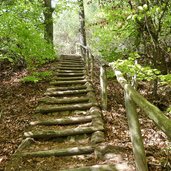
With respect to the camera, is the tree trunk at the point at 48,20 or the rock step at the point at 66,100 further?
the tree trunk at the point at 48,20

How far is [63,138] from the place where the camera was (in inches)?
204

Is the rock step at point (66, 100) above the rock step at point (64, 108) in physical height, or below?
above

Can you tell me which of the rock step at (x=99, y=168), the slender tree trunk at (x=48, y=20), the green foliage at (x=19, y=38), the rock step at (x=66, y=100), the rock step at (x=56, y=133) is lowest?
the rock step at (x=99, y=168)

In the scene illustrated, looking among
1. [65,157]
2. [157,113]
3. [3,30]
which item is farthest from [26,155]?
[3,30]

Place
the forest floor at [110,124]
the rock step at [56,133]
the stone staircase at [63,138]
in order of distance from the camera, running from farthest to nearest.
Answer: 1. the rock step at [56,133]
2. the stone staircase at [63,138]
3. the forest floor at [110,124]

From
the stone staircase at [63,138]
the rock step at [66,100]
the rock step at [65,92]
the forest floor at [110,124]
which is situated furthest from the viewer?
the rock step at [65,92]

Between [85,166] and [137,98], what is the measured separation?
1757 millimetres

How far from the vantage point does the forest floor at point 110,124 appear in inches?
156

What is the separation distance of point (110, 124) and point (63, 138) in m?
1.14

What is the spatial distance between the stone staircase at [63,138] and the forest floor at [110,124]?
223 mm

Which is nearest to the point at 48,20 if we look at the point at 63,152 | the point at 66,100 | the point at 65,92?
the point at 65,92

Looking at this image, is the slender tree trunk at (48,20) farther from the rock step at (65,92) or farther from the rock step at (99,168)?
the rock step at (99,168)

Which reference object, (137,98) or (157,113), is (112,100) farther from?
(157,113)

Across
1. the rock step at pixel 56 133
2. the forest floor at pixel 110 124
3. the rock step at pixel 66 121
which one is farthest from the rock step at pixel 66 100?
the rock step at pixel 56 133
